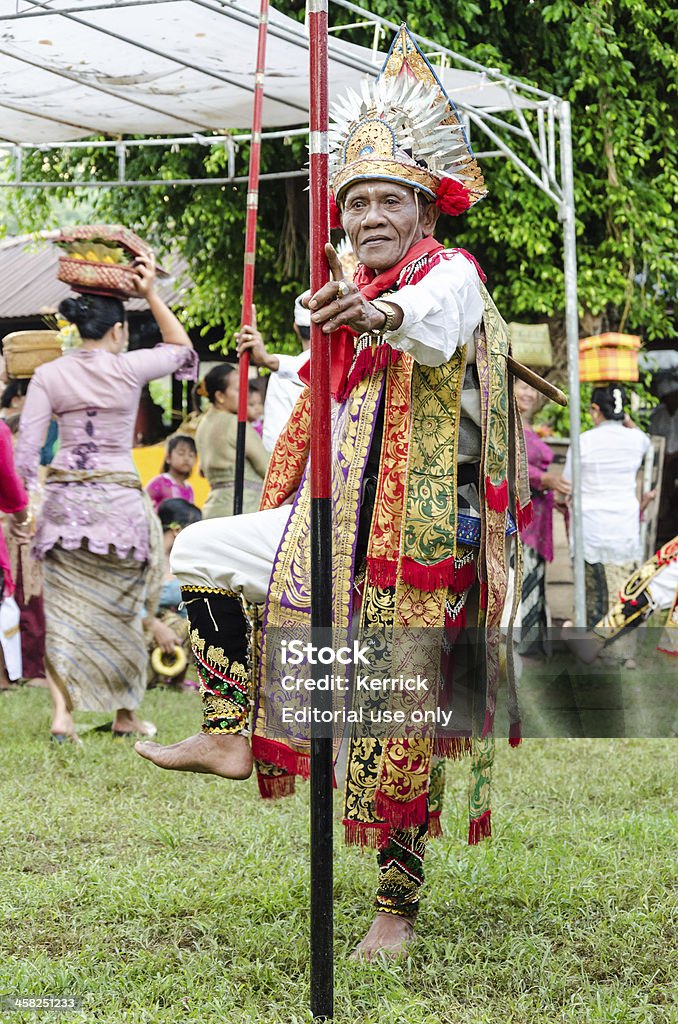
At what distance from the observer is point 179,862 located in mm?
4070

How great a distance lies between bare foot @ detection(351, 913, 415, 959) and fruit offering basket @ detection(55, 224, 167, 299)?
11.9 ft

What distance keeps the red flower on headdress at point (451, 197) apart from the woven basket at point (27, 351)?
4.56 meters

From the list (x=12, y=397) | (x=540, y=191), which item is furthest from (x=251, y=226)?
(x=540, y=191)

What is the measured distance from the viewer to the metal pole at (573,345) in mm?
7758

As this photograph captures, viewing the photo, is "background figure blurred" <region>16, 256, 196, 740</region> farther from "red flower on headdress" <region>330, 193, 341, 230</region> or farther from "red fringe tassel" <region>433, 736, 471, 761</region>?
"red fringe tassel" <region>433, 736, 471, 761</region>

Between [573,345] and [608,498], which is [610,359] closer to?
[608,498]

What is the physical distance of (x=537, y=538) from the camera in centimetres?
875

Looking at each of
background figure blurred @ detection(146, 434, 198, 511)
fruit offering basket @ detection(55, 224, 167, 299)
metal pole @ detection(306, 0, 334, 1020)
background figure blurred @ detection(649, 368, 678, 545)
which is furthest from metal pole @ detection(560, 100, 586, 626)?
metal pole @ detection(306, 0, 334, 1020)

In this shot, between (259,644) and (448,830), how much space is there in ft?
5.15

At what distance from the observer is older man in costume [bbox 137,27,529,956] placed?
10.3 ft

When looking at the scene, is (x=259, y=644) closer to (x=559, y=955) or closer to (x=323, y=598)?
(x=323, y=598)

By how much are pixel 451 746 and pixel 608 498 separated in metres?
5.74

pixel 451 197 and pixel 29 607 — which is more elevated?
pixel 451 197

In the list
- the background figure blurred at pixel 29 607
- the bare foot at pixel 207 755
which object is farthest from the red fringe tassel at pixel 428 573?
the background figure blurred at pixel 29 607
